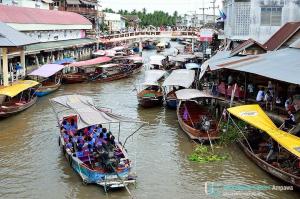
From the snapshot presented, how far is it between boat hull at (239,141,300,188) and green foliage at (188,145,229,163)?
1.27m

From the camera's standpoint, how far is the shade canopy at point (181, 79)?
28305mm

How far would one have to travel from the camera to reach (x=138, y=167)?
750 inches

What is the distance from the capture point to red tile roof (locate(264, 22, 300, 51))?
28070mm

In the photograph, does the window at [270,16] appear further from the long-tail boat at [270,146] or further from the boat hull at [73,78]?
the boat hull at [73,78]

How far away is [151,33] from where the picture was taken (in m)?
65.1

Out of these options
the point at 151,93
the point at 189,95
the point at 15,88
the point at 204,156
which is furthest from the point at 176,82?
the point at 15,88

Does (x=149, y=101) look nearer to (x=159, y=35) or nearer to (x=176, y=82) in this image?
(x=176, y=82)

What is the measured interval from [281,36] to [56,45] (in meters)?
25.8

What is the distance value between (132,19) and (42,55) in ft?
256

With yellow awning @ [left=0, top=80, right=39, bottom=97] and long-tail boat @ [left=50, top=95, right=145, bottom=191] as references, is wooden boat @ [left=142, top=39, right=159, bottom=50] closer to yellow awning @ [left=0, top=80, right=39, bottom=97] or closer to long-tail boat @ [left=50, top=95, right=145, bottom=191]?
yellow awning @ [left=0, top=80, right=39, bottom=97]

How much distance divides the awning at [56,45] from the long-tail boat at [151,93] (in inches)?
508

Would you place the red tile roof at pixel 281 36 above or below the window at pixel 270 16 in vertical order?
below

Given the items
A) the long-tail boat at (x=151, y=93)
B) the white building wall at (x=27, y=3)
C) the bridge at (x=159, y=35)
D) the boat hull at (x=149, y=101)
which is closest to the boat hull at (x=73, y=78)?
the long-tail boat at (x=151, y=93)

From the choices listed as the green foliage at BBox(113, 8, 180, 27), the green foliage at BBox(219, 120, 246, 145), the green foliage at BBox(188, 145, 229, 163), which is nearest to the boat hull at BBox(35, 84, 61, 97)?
the green foliage at BBox(188, 145, 229, 163)
